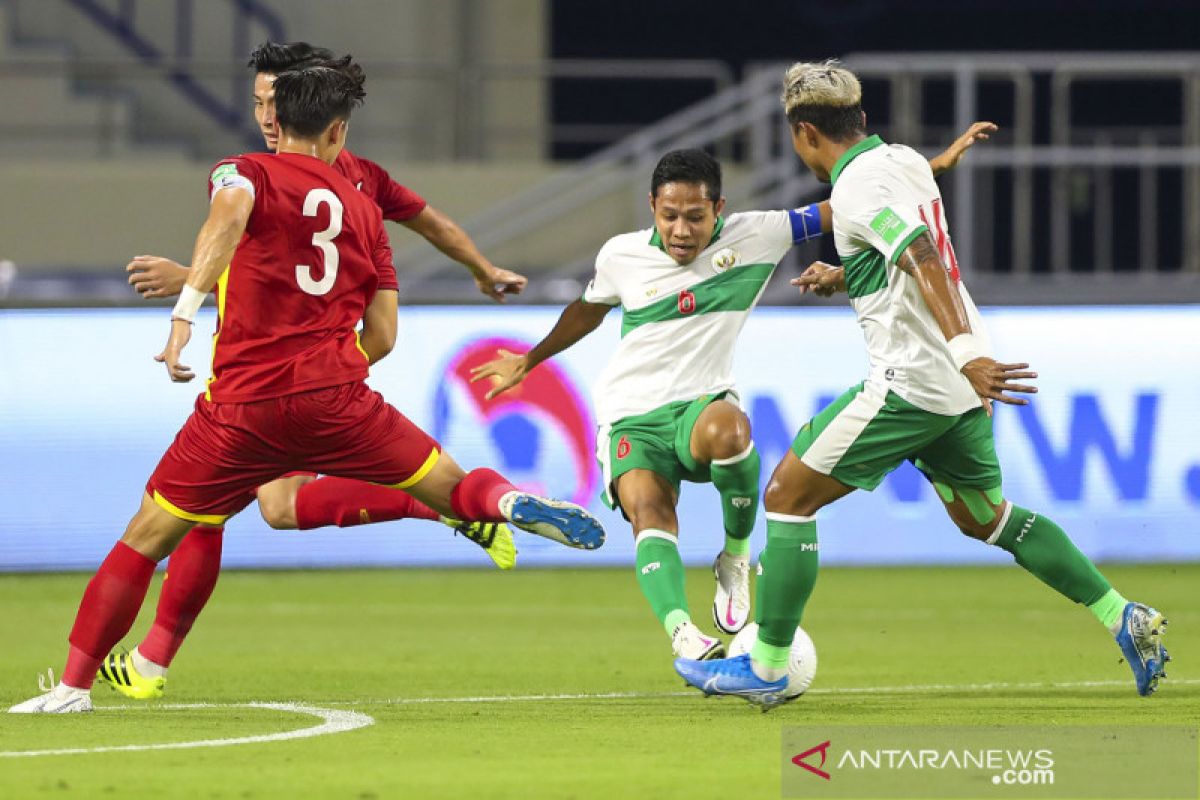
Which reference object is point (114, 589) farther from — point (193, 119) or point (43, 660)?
point (193, 119)

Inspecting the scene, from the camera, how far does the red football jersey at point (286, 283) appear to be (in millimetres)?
7090

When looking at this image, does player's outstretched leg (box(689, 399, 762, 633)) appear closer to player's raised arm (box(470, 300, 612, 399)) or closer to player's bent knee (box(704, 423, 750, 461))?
player's bent knee (box(704, 423, 750, 461))

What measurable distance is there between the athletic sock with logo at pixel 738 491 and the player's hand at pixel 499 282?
3.17 ft

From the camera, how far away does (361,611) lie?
12.2 metres

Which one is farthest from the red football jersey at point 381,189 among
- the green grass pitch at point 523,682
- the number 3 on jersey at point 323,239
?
the green grass pitch at point 523,682

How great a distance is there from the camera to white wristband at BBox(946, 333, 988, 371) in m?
6.74

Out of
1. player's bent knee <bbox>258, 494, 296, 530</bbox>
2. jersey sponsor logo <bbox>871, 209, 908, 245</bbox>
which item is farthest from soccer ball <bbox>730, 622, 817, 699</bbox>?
player's bent knee <bbox>258, 494, 296, 530</bbox>

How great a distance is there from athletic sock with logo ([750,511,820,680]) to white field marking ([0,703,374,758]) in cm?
128

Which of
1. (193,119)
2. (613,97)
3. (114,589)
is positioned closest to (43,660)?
(114,589)

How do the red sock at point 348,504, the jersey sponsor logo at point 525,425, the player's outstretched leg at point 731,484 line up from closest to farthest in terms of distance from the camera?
the red sock at point 348,504
the player's outstretched leg at point 731,484
the jersey sponsor logo at point 525,425

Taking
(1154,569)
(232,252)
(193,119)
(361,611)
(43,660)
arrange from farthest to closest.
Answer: (193,119) → (1154,569) → (361,611) → (43,660) → (232,252)

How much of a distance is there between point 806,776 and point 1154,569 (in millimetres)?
8547

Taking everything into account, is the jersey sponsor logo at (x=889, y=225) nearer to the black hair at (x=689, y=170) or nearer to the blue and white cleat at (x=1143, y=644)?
the black hair at (x=689, y=170)

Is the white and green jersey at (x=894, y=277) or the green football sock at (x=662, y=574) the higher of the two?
the white and green jersey at (x=894, y=277)
